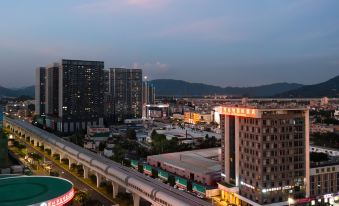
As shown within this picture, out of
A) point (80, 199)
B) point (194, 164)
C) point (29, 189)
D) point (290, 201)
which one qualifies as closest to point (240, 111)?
point (290, 201)

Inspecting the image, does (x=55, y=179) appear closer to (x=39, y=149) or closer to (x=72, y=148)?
(x=72, y=148)

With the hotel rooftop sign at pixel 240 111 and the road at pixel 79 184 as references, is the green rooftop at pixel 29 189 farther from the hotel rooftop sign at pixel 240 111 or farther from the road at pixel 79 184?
the hotel rooftop sign at pixel 240 111

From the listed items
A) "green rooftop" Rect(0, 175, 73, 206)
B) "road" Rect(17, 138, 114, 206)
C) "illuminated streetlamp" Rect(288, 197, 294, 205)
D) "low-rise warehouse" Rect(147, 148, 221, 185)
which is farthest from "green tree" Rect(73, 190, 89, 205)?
"illuminated streetlamp" Rect(288, 197, 294, 205)

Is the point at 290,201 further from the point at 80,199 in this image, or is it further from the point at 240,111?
the point at 80,199

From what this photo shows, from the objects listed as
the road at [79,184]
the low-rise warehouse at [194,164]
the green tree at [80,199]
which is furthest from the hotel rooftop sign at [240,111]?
the green tree at [80,199]

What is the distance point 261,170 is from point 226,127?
16.8 feet

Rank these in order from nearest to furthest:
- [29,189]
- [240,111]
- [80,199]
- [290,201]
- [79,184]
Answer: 1. [29,189]
2. [290,201]
3. [80,199]
4. [240,111]
5. [79,184]

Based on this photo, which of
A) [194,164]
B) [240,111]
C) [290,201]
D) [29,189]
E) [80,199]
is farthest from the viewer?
[194,164]

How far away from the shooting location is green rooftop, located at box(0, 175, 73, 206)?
760 inches

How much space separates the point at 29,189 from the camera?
21.3 metres

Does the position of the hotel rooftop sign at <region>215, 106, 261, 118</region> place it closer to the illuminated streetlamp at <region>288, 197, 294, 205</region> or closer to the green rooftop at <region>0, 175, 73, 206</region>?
the illuminated streetlamp at <region>288, 197, 294, 205</region>

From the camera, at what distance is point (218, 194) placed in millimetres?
29094

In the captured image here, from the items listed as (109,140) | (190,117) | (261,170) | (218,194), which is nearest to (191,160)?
(218,194)

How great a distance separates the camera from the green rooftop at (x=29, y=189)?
19.3 meters
